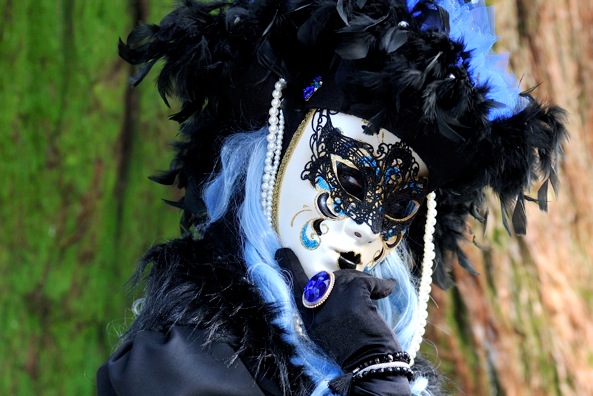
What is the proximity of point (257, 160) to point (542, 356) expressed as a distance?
1439 mm

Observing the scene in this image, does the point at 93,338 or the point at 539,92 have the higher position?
the point at 539,92

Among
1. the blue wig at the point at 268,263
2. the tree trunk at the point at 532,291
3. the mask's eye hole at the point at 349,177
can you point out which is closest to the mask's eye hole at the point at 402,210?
the mask's eye hole at the point at 349,177

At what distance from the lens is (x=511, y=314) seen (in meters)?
2.94

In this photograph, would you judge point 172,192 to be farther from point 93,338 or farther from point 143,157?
point 93,338

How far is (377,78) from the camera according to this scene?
1930 mm

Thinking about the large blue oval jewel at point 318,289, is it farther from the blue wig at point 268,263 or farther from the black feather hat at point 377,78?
the black feather hat at point 377,78

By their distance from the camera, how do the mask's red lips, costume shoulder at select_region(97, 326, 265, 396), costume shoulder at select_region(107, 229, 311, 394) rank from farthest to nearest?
1. the mask's red lips
2. costume shoulder at select_region(107, 229, 311, 394)
3. costume shoulder at select_region(97, 326, 265, 396)

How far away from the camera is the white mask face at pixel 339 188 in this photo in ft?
6.70

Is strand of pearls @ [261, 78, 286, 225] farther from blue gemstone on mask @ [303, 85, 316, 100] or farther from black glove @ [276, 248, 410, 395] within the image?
black glove @ [276, 248, 410, 395]

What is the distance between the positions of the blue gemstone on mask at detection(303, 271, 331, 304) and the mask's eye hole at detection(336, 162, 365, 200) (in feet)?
0.73

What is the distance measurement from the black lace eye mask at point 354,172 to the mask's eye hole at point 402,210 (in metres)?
0.02

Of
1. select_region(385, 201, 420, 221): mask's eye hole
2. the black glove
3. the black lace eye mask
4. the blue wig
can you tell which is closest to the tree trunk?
the blue wig

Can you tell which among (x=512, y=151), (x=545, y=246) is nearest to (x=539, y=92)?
(x=545, y=246)

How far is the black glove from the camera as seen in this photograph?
1852mm
